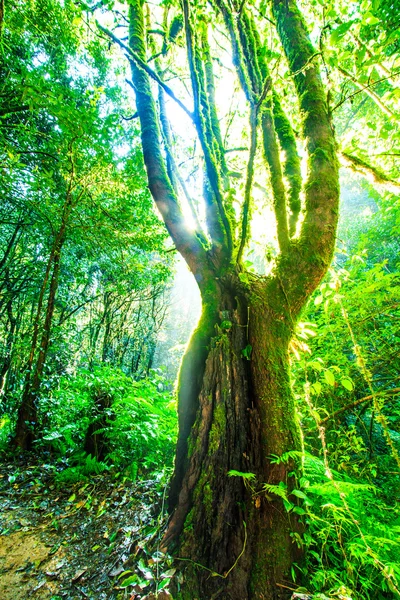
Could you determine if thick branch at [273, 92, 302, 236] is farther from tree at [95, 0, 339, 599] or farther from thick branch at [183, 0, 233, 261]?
thick branch at [183, 0, 233, 261]

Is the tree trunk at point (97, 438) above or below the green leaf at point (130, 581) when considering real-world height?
above

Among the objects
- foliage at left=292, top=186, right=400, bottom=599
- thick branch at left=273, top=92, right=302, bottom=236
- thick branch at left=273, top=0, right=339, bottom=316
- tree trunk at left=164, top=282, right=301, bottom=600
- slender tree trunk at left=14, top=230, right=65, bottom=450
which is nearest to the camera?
foliage at left=292, top=186, right=400, bottom=599

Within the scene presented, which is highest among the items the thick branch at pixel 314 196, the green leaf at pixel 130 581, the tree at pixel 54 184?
the tree at pixel 54 184

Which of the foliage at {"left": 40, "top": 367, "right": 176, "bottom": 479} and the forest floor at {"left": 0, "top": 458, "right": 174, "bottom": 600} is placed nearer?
the forest floor at {"left": 0, "top": 458, "right": 174, "bottom": 600}

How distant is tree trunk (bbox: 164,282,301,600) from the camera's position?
5.63 ft

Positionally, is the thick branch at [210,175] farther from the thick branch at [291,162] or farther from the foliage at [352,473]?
Result: the foliage at [352,473]

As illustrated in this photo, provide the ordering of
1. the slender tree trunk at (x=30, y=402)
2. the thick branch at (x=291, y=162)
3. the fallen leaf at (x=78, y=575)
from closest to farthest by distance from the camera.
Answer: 1. the fallen leaf at (x=78, y=575)
2. the thick branch at (x=291, y=162)
3. the slender tree trunk at (x=30, y=402)

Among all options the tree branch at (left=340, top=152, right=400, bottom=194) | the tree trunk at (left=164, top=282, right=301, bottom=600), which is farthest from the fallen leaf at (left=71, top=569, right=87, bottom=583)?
the tree branch at (left=340, top=152, right=400, bottom=194)

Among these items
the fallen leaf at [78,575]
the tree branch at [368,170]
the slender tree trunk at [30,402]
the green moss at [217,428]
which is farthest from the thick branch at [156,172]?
the slender tree trunk at [30,402]

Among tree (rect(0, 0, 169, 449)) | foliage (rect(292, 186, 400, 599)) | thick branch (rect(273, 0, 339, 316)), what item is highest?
tree (rect(0, 0, 169, 449))

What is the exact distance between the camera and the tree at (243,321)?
180 cm

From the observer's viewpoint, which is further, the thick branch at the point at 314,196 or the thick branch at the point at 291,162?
the thick branch at the point at 291,162

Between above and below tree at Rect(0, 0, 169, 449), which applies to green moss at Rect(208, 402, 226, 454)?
below

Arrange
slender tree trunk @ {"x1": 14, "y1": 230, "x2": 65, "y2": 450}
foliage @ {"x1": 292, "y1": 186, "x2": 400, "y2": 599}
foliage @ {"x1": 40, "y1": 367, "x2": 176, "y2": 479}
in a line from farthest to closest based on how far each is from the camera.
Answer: slender tree trunk @ {"x1": 14, "y1": 230, "x2": 65, "y2": 450}
foliage @ {"x1": 40, "y1": 367, "x2": 176, "y2": 479}
foliage @ {"x1": 292, "y1": 186, "x2": 400, "y2": 599}
